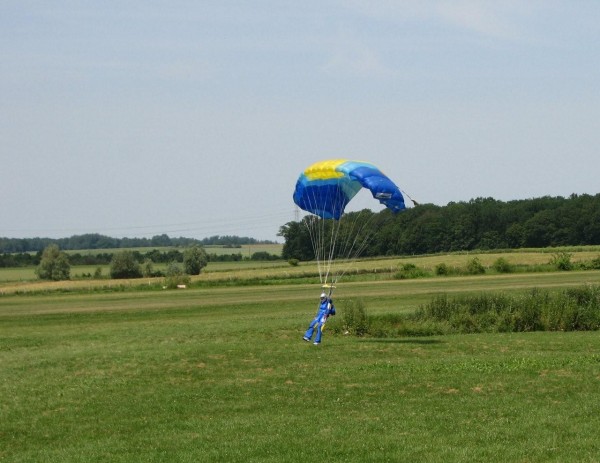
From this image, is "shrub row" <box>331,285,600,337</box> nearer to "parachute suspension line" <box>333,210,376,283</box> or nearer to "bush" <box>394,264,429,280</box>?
"parachute suspension line" <box>333,210,376,283</box>

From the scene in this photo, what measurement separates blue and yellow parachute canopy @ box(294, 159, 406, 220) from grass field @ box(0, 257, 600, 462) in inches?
177

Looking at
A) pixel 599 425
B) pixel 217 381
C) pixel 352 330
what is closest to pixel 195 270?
→ pixel 352 330

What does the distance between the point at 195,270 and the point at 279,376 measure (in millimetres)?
92001

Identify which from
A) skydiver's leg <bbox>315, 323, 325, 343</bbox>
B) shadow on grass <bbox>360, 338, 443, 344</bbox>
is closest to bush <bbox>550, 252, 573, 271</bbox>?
shadow on grass <bbox>360, 338, 443, 344</bbox>

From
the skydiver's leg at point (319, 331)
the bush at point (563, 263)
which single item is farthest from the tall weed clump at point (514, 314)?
the bush at point (563, 263)

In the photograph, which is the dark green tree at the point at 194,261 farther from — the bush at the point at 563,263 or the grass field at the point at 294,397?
the grass field at the point at 294,397

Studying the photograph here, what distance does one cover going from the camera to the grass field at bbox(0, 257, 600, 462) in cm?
1673

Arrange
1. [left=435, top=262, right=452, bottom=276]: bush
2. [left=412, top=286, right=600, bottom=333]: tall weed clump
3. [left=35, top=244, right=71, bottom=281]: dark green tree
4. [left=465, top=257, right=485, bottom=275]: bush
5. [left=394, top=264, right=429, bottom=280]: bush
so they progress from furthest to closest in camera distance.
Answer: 1. [left=35, top=244, right=71, bottom=281]: dark green tree
2. [left=435, top=262, right=452, bottom=276]: bush
3. [left=465, top=257, right=485, bottom=275]: bush
4. [left=394, top=264, right=429, bottom=280]: bush
5. [left=412, top=286, right=600, bottom=333]: tall weed clump

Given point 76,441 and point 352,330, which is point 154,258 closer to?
point 352,330

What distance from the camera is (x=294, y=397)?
21344 mm

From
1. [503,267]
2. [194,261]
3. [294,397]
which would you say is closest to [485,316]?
[294,397]

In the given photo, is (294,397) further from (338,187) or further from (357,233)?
(357,233)

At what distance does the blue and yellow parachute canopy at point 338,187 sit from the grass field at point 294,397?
4.50 m

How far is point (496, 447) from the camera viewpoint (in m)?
16.1
